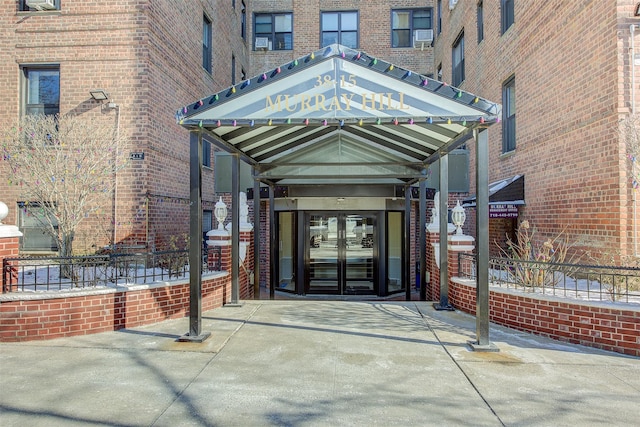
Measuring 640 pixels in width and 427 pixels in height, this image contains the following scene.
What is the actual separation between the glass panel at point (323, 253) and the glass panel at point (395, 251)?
1608 mm

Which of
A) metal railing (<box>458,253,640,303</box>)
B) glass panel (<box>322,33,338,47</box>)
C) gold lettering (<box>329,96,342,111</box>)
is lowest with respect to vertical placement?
metal railing (<box>458,253,640,303</box>)

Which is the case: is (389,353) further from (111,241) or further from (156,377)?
(111,241)

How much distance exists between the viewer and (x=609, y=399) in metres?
3.63

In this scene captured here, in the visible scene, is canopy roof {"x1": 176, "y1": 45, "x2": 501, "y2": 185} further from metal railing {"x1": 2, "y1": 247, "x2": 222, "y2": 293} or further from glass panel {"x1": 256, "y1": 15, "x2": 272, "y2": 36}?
glass panel {"x1": 256, "y1": 15, "x2": 272, "y2": 36}

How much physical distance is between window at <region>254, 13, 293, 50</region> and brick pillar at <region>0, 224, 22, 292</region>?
14.7 meters

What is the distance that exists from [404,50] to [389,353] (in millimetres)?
15789

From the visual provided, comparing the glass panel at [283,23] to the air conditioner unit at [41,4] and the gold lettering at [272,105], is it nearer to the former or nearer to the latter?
the air conditioner unit at [41,4]

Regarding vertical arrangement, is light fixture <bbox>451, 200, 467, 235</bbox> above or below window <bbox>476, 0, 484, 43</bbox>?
below

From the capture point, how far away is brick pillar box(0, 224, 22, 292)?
211 inches

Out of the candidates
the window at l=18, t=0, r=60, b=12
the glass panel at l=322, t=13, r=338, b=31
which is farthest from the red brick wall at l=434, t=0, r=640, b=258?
the window at l=18, t=0, r=60, b=12

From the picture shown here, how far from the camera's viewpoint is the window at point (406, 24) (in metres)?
17.3

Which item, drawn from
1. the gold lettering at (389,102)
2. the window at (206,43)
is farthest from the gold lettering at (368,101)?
the window at (206,43)

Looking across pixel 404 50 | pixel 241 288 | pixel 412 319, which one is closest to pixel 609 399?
pixel 412 319

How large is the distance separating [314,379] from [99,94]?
7.95 metres
